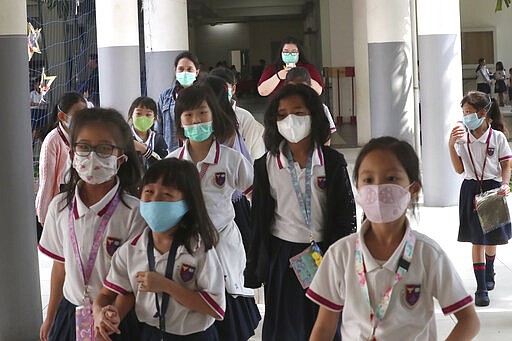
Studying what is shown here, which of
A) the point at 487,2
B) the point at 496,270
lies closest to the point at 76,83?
the point at 496,270

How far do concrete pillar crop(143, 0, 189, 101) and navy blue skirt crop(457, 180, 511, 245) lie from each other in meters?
7.09

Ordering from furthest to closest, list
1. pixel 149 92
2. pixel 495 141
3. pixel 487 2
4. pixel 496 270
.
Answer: pixel 487 2
pixel 149 92
pixel 496 270
pixel 495 141

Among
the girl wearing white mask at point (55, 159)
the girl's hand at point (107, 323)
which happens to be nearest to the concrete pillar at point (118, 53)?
the girl wearing white mask at point (55, 159)

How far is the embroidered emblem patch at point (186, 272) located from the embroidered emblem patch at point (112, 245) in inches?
14.6

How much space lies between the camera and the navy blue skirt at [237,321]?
15.1 ft

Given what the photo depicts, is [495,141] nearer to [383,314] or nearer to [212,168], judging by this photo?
[212,168]

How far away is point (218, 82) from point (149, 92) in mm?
7296

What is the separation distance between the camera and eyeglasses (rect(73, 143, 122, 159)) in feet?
12.4

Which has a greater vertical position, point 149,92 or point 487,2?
point 487,2

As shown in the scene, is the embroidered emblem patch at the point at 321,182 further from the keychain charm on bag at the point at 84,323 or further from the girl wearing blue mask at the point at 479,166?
the girl wearing blue mask at the point at 479,166

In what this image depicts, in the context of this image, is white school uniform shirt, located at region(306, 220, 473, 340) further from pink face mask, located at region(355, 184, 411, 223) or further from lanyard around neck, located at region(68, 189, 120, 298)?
lanyard around neck, located at region(68, 189, 120, 298)

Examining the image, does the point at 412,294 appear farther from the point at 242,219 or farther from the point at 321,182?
the point at 242,219

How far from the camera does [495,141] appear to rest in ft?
22.1

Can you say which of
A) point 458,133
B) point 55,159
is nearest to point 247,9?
point 458,133
